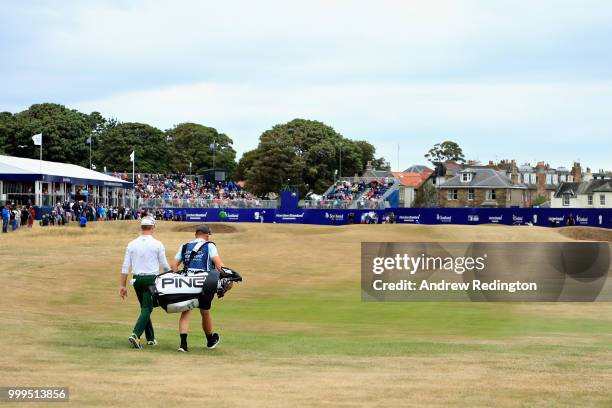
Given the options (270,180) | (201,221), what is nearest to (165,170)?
(270,180)

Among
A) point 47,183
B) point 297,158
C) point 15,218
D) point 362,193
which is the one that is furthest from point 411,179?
point 15,218

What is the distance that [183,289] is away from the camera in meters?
14.8

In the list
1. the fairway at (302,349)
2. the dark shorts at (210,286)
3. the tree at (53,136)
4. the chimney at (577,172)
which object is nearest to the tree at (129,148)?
the tree at (53,136)

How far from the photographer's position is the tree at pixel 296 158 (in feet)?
447

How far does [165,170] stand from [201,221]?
244 feet

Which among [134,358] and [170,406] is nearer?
[170,406]

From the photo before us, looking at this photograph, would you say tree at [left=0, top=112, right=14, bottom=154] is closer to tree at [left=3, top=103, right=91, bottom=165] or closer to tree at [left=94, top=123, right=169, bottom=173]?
tree at [left=3, top=103, right=91, bottom=165]

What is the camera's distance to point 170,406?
10070 millimetres

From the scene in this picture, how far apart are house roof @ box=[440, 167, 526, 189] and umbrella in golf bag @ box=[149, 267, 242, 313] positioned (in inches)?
4615

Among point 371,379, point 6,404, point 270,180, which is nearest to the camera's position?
point 6,404

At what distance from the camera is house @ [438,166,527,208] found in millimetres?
129500

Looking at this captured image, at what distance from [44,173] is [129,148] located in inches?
2980

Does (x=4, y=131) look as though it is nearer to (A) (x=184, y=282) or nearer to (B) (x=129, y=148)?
(B) (x=129, y=148)

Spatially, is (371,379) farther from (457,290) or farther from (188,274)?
(457,290)
